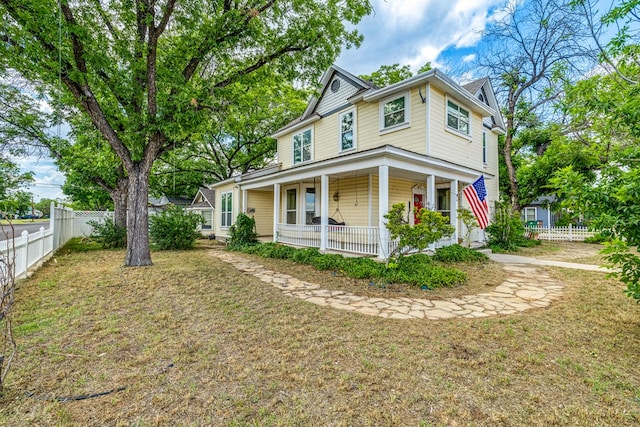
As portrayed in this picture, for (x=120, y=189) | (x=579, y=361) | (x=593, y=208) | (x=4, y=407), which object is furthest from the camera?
(x=120, y=189)

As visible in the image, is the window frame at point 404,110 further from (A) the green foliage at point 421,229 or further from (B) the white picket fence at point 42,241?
(B) the white picket fence at point 42,241

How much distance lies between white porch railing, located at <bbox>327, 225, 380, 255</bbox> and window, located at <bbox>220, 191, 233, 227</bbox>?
777cm

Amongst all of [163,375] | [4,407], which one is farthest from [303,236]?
[4,407]

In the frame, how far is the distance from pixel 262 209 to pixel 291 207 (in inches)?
92.1

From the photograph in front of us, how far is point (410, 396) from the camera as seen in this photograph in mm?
2352

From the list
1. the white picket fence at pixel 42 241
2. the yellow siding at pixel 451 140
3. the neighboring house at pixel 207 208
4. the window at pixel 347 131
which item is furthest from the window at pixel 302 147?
the neighboring house at pixel 207 208

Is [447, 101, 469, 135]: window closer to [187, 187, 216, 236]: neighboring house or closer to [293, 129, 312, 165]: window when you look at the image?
[293, 129, 312, 165]: window

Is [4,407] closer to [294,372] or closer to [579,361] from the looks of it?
[294,372]

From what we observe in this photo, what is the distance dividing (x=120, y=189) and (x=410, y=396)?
16.1 metres

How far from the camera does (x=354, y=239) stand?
27.8ft

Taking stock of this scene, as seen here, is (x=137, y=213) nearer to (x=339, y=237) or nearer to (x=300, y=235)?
(x=300, y=235)

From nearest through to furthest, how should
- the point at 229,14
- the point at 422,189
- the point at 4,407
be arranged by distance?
1. the point at 4,407
2. the point at 229,14
3. the point at 422,189

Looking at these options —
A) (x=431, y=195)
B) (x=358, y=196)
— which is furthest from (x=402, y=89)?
(x=358, y=196)

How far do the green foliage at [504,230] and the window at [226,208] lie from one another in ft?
41.2
